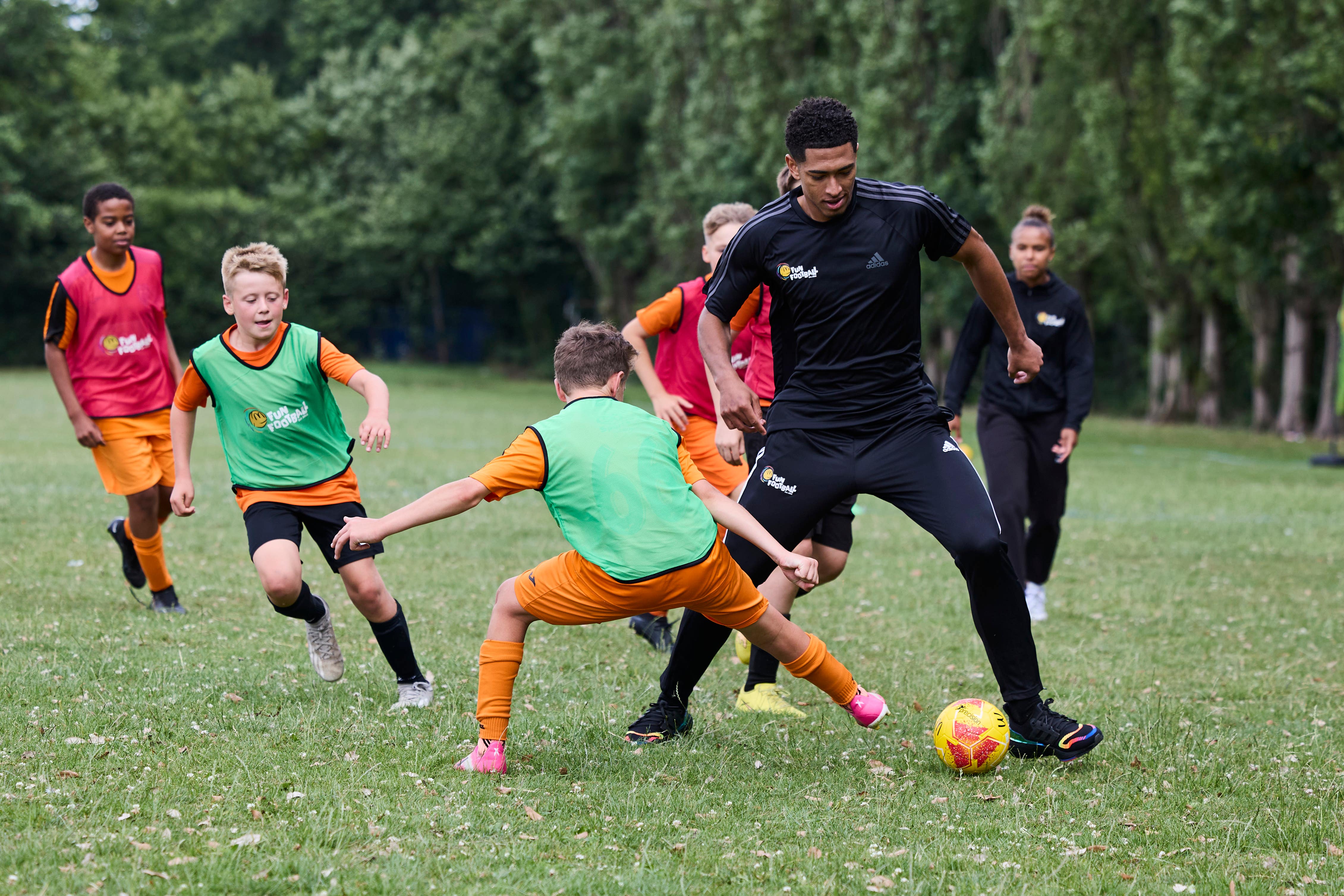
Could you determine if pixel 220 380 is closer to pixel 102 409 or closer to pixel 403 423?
pixel 102 409

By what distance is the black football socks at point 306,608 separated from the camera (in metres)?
5.93

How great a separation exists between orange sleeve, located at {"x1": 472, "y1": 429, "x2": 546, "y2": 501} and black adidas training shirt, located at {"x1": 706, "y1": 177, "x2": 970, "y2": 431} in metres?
1.01

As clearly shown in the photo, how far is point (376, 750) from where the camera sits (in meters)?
5.18

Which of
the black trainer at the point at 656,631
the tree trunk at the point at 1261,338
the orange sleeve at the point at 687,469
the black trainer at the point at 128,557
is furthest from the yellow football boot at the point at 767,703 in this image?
the tree trunk at the point at 1261,338

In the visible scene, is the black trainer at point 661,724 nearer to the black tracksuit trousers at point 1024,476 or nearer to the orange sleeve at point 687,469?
the orange sleeve at point 687,469

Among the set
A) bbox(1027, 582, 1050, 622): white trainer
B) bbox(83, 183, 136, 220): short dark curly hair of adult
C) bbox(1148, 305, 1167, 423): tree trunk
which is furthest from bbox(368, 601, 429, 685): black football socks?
bbox(1148, 305, 1167, 423): tree trunk

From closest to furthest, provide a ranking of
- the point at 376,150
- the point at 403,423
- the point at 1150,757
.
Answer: the point at 1150,757
the point at 403,423
the point at 376,150

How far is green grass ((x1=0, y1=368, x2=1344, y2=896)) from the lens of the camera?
4.03m

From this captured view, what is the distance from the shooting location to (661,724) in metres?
5.57

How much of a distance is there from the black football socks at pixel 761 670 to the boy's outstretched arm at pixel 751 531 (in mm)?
1413

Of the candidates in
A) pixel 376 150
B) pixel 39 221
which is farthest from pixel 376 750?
pixel 376 150

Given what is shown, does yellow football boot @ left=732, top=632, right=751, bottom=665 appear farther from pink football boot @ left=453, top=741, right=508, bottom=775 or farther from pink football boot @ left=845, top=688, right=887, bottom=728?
pink football boot @ left=453, top=741, right=508, bottom=775

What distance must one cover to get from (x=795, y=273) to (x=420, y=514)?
67.0 inches

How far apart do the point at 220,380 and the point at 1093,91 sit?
24.4 meters
